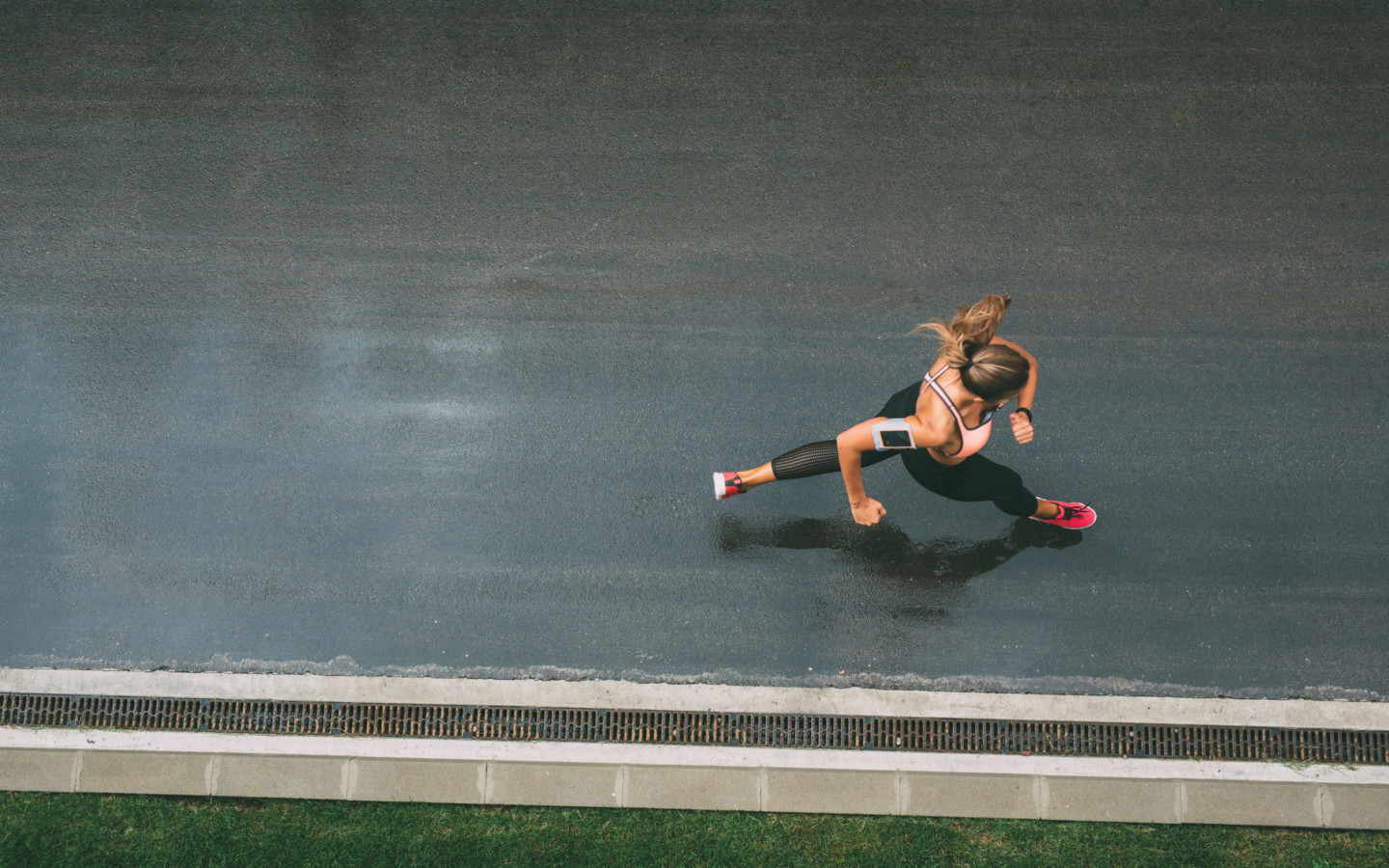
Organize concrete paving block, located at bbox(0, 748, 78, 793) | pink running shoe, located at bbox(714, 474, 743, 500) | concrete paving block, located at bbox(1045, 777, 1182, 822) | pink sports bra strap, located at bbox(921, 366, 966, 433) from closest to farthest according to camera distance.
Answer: pink sports bra strap, located at bbox(921, 366, 966, 433) → concrete paving block, located at bbox(1045, 777, 1182, 822) → concrete paving block, located at bbox(0, 748, 78, 793) → pink running shoe, located at bbox(714, 474, 743, 500)

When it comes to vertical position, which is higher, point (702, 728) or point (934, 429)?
point (934, 429)

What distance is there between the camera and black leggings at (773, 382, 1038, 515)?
445 centimetres

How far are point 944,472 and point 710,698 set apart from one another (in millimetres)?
1734

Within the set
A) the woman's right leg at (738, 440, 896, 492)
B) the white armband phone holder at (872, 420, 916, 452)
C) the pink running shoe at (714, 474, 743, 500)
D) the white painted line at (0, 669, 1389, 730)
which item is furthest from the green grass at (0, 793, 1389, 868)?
the white armband phone holder at (872, 420, 916, 452)

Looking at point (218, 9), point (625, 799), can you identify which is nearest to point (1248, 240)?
point (625, 799)

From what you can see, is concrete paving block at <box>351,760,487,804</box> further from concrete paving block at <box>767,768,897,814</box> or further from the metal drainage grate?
concrete paving block at <box>767,768,897,814</box>

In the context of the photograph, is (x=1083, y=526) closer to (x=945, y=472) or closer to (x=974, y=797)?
(x=945, y=472)

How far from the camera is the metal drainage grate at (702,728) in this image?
4.69 m

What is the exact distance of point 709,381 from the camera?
5.36 meters

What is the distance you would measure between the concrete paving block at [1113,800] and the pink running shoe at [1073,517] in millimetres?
1345

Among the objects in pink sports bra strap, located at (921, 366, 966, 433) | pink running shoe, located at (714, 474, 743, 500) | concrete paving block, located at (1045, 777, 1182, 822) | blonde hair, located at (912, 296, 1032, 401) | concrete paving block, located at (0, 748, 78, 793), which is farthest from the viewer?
pink running shoe, located at (714, 474, 743, 500)

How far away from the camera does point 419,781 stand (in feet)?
15.2

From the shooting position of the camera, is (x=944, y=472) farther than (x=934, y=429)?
Yes

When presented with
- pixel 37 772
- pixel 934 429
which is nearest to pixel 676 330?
pixel 934 429
